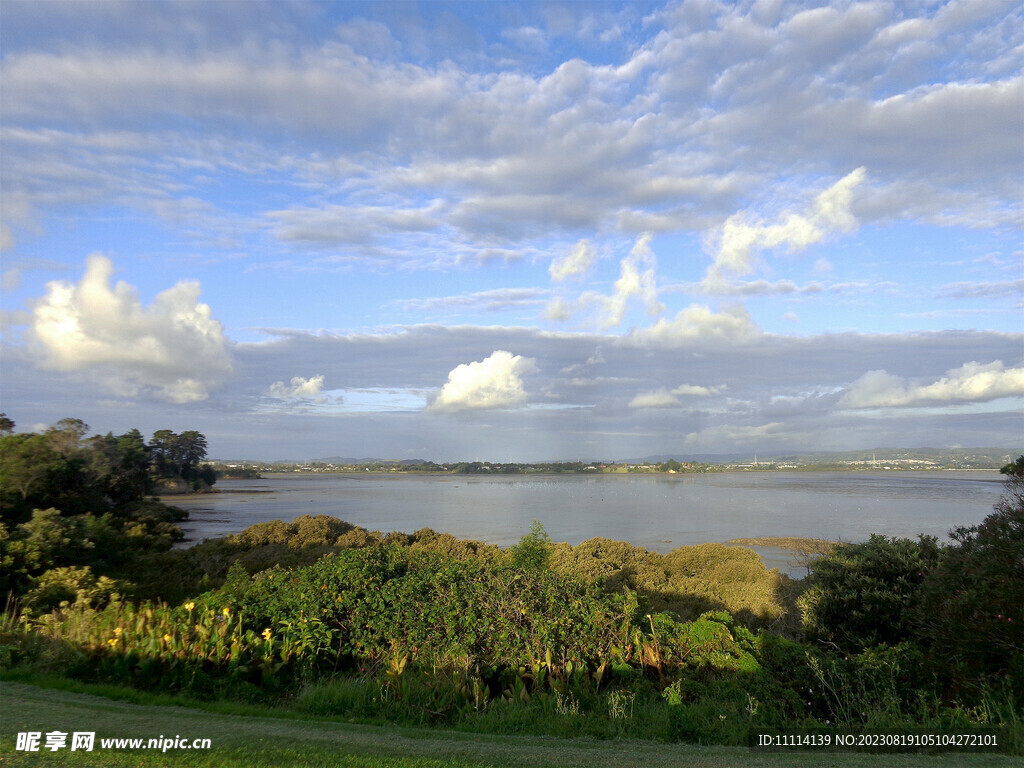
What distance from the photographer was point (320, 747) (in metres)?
4.58

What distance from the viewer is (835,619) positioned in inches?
443

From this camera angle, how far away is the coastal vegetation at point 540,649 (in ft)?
21.3

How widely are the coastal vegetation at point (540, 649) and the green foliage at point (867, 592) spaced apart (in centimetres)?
4

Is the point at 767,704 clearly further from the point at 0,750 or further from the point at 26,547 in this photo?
the point at 26,547

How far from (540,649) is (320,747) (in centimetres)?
366

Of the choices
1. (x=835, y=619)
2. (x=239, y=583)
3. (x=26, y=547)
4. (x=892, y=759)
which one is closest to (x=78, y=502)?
(x=26, y=547)

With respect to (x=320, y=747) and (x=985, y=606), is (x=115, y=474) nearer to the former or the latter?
(x=320, y=747)

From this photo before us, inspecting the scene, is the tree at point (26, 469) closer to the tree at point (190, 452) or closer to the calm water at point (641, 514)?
the calm water at point (641, 514)

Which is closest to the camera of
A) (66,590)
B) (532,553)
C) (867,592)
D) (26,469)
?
(66,590)

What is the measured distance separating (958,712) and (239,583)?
28.7 feet

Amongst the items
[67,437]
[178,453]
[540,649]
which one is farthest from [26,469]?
[178,453]

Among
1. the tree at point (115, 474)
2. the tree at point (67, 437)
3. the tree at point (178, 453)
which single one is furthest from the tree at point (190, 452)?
the tree at point (67, 437)

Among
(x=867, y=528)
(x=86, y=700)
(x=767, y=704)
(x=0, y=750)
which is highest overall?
(x=0, y=750)

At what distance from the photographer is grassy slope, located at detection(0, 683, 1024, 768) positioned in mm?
4113
